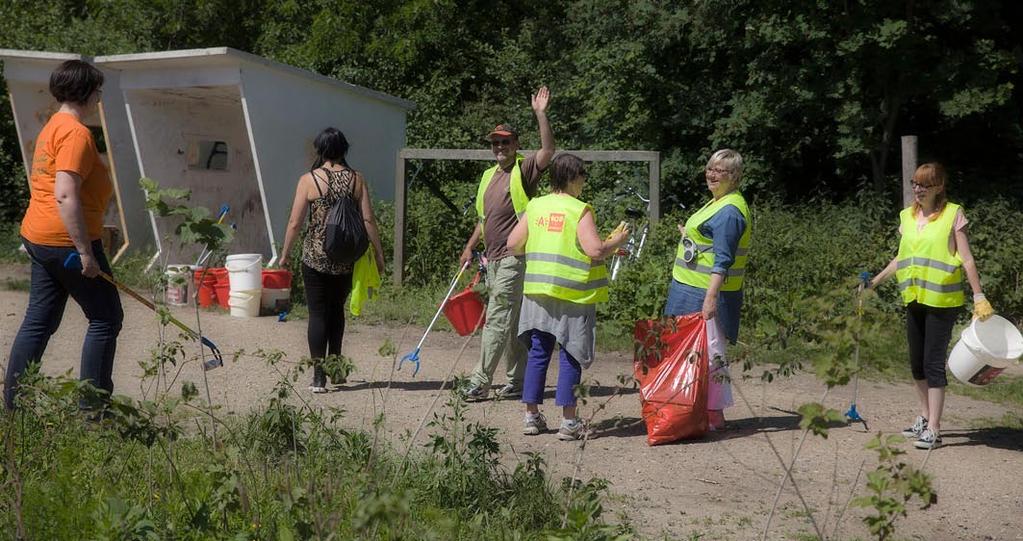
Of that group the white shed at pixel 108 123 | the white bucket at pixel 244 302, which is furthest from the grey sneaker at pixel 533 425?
the white shed at pixel 108 123

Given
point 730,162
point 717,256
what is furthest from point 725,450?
point 730,162

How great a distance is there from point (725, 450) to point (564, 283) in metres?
1.23

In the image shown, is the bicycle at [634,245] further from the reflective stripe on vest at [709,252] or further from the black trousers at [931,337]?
the black trousers at [931,337]

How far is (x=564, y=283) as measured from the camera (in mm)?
5820

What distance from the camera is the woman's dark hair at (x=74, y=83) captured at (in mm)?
5211

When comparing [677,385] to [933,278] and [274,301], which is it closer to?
[933,278]

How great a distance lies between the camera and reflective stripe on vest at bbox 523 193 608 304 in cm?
582

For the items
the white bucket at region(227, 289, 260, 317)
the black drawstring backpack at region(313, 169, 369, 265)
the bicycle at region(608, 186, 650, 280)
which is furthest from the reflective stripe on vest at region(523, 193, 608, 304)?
the white bucket at region(227, 289, 260, 317)

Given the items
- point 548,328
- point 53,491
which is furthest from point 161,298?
point 53,491

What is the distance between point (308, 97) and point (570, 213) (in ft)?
23.9

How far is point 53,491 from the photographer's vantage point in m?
4.11

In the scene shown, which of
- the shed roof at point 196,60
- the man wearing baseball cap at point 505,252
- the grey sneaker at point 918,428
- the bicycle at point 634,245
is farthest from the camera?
the shed roof at point 196,60

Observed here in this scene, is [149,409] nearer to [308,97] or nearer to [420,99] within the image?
[308,97]

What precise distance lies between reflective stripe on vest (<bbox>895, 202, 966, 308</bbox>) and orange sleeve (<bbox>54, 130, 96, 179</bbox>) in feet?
13.9
